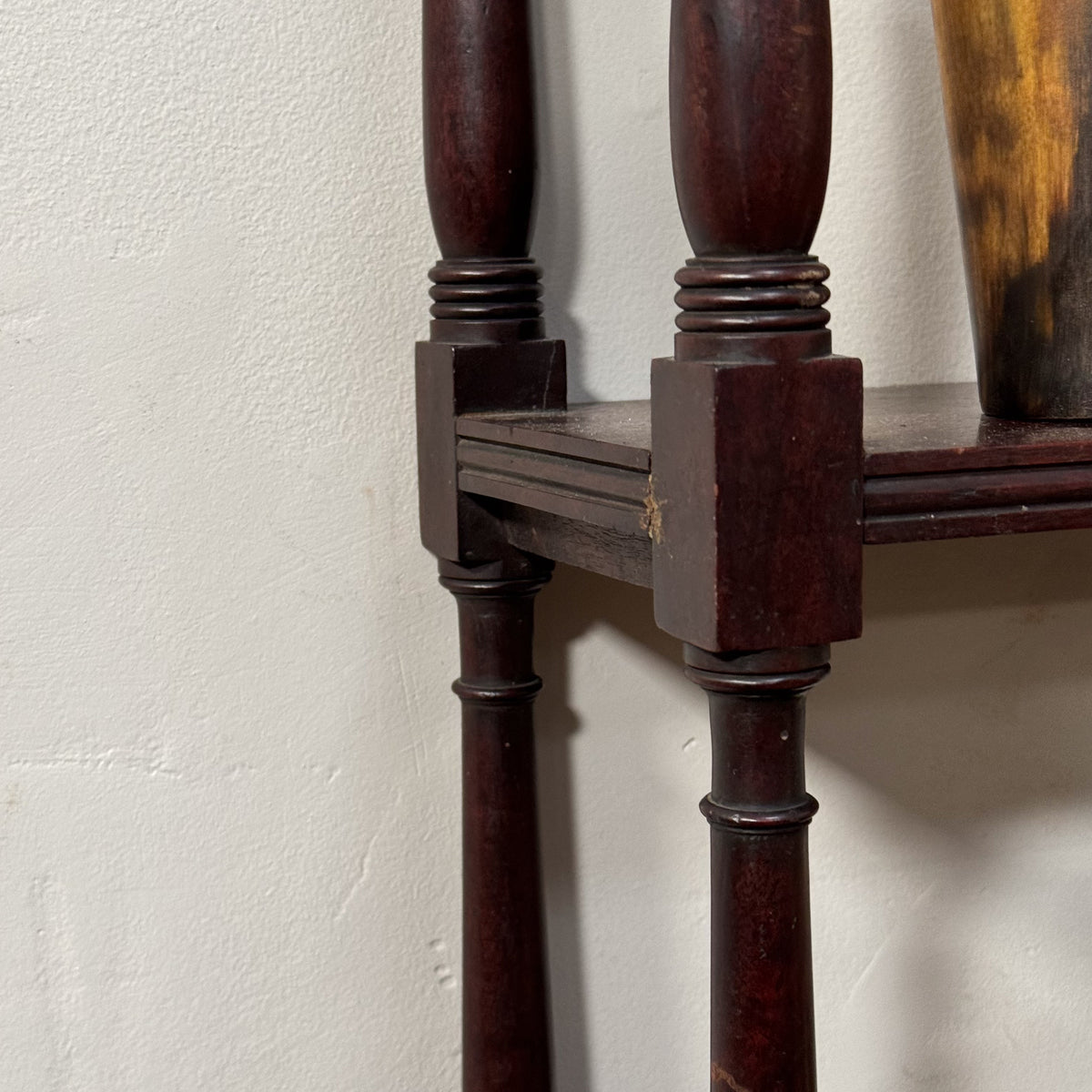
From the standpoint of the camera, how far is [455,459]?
797 mm

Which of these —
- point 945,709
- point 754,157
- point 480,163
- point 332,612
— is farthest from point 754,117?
point 945,709

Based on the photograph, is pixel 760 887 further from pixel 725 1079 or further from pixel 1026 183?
pixel 1026 183

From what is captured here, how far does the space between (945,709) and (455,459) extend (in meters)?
0.42

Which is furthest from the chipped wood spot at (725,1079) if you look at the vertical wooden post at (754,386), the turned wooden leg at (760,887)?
the vertical wooden post at (754,386)

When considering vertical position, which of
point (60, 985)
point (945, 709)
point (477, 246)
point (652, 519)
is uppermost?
point (477, 246)

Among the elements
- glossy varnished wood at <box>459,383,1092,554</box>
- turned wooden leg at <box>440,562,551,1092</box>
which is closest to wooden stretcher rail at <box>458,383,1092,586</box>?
glossy varnished wood at <box>459,383,1092,554</box>

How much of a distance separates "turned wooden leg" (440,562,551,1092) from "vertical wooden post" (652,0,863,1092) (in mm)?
273

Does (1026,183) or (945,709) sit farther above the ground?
(1026,183)

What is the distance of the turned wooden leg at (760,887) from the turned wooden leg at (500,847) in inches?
9.7

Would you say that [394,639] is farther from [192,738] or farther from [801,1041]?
[801,1041]

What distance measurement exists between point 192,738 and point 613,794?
0.88 feet

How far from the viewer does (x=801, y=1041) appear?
0.62 m

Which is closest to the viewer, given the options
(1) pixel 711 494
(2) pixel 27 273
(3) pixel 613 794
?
(1) pixel 711 494

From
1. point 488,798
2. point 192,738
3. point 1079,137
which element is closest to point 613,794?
point 488,798
